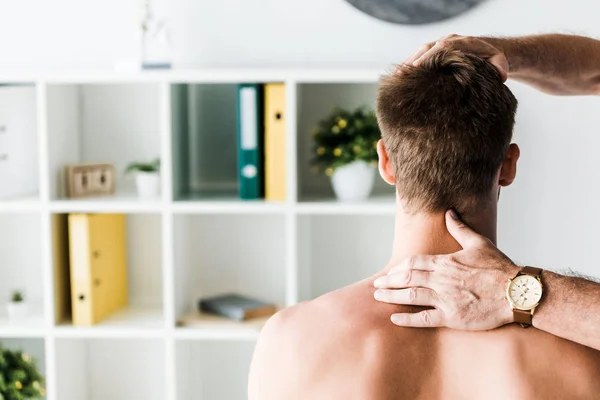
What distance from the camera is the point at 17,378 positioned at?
231 centimetres

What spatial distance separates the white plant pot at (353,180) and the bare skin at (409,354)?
974mm

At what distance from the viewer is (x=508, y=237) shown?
2.53m

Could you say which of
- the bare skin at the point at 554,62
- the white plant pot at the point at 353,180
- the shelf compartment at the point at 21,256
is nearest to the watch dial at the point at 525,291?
the bare skin at the point at 554,62

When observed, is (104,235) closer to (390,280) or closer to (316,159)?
(316,159)

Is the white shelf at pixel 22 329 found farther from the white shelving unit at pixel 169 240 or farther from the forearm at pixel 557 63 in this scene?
the forearm at pixel 557 63

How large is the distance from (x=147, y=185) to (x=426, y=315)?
1.40 meters

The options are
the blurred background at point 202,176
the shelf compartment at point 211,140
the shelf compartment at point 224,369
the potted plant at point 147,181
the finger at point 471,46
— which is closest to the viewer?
the finger at point 471,46

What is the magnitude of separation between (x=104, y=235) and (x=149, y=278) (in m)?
0.28

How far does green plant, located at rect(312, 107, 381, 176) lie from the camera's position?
7.54 ft

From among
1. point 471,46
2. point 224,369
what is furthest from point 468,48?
point 224,369

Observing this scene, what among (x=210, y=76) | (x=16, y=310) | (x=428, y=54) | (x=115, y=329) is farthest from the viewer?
(x=16, y=310)

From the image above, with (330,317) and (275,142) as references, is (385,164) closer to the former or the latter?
(330,317)

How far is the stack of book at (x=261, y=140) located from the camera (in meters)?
2.26

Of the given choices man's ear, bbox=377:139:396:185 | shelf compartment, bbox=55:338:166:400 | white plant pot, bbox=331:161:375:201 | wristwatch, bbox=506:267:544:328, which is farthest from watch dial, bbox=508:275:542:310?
shelf compartment, bbox=55:338:166:400
